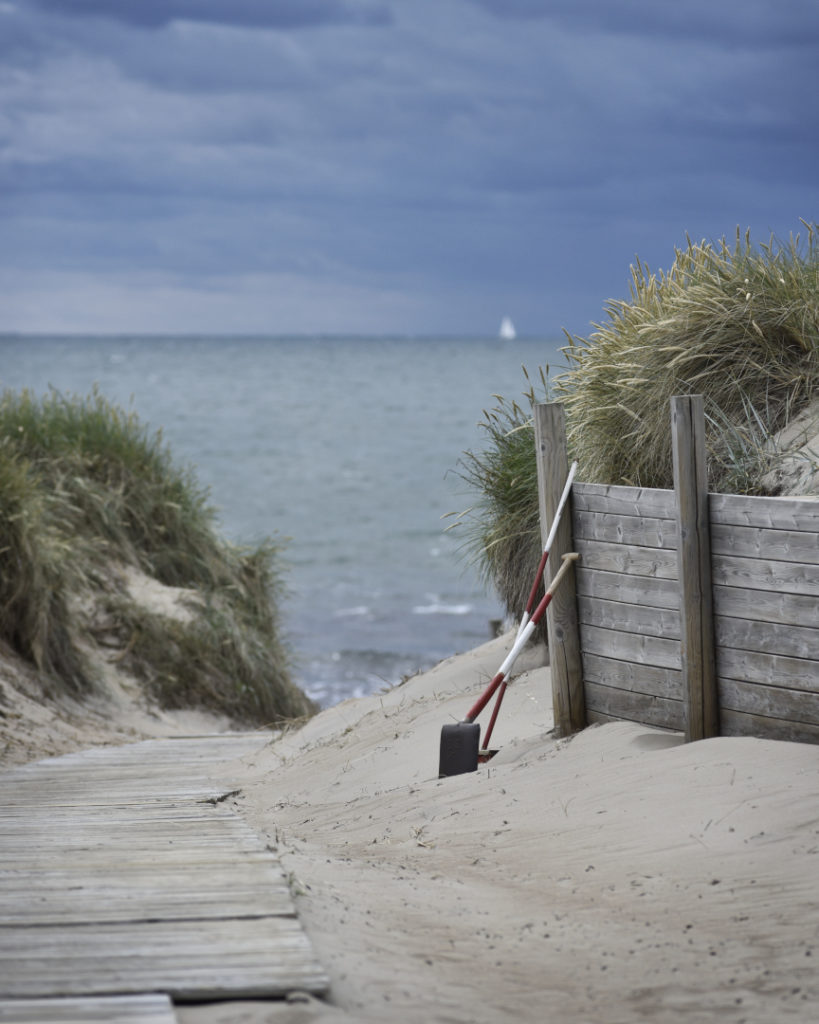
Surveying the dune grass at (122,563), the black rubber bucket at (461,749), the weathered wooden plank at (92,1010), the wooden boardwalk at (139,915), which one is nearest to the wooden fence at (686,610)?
the black rubber bucket at (461,749)

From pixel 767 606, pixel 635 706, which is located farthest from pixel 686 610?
pixel 635 706

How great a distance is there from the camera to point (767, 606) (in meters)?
4.55

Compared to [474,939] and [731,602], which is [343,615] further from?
[474,939]

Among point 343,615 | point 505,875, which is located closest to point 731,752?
point 505,875

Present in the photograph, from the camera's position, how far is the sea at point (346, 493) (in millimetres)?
16625

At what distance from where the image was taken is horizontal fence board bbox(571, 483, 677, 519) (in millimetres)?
5008

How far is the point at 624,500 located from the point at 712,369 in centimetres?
132

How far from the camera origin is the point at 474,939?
130 inches

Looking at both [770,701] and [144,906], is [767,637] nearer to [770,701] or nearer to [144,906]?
[770,701]

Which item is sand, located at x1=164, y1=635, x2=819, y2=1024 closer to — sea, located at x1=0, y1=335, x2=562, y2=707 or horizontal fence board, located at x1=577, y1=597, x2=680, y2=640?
horizontal fence board, located at x1=577, y1=597, x2=680, y2=640

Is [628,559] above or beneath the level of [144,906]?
above

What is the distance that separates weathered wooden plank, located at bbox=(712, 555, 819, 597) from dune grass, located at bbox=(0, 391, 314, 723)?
A: 595 centimetres

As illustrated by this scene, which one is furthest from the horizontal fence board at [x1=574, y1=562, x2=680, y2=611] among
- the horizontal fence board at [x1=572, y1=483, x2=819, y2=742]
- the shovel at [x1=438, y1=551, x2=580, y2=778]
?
the shovel at [x1=438, y1=551, x2=580, y2=778]

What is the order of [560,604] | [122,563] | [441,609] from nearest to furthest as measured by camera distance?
[560,604] < [122,563] < [441,609]
